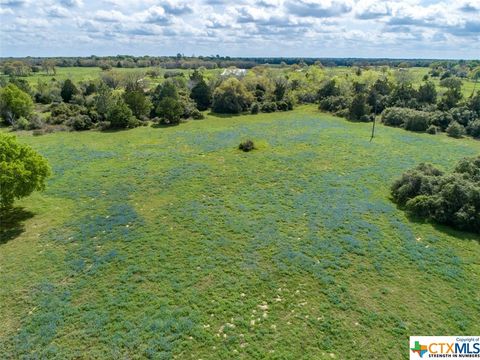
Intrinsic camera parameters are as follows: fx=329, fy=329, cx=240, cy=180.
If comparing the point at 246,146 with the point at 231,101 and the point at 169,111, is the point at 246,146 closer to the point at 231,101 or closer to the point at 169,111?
the point at 169,111

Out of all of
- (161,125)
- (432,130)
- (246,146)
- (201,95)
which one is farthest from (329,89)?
(246,146)

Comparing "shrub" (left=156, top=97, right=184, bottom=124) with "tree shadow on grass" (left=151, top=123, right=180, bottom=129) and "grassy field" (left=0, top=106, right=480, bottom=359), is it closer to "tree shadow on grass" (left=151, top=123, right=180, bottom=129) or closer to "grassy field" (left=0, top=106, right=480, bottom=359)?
"tree shadow on grass" (left=151, top=123, right=180, bottom=129)

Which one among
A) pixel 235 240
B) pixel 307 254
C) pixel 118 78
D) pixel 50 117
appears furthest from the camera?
pixel 118 78

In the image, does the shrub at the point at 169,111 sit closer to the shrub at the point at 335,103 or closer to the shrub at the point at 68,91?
the shrub at the point at 68,91

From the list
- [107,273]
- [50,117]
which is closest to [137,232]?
[107,273]

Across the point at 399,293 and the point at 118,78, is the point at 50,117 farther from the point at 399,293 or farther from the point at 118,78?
the point at 399,293
